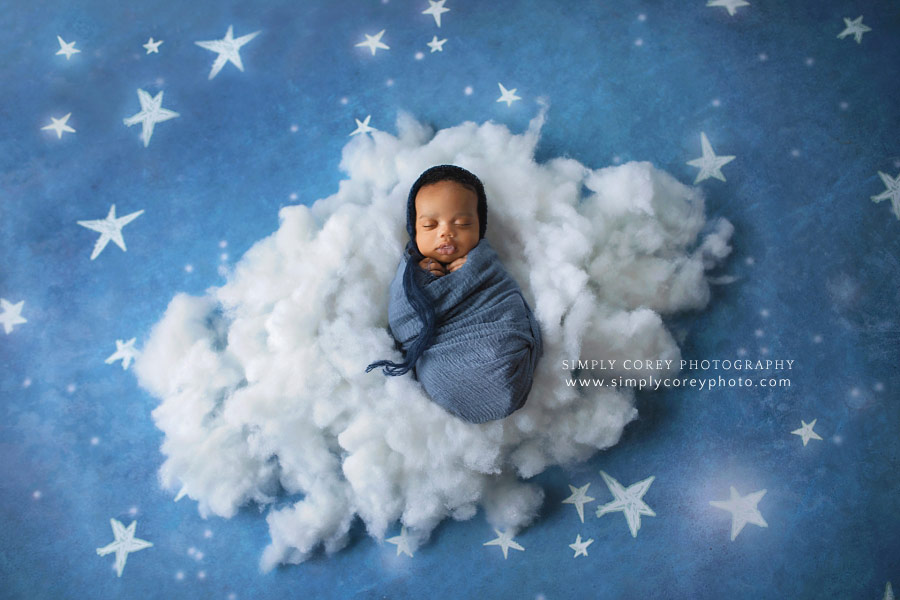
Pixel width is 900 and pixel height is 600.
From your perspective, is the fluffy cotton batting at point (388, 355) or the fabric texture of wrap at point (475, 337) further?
the fluffy cotton batting at point (388, 355)

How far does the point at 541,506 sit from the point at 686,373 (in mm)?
621

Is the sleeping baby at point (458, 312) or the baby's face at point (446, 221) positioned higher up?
the baby's face at point (446, 221)

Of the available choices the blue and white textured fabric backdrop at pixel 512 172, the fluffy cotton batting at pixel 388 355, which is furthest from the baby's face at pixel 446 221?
A: the blue and white textured fabric backdrop at pixel 512 172

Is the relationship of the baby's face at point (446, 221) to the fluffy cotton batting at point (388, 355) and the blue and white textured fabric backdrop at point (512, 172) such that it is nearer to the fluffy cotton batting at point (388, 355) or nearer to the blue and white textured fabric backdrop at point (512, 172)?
the fluffy cotton batting at point (388, 355)

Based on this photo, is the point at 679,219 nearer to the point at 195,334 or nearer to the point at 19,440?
the point at 195,334

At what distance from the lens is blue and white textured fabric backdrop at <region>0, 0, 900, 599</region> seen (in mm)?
1838

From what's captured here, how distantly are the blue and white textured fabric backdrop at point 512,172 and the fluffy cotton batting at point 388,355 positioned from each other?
0.09 meters

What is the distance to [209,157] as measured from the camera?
2.23m

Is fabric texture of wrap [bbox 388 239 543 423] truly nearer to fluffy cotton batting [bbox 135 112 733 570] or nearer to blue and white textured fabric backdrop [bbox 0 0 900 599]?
fluffy cotton batting [bbox 135 112 733 570]

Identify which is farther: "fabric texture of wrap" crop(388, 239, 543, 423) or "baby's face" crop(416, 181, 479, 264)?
"baby's face" crop(416, 181, 479, 264)

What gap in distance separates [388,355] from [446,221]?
0.43 meters

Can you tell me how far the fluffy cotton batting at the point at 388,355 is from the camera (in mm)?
1790

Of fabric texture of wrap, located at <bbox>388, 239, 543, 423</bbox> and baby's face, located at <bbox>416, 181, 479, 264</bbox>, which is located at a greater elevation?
baby's face, located at <bbox>416, 181, 479, 264</bbox>

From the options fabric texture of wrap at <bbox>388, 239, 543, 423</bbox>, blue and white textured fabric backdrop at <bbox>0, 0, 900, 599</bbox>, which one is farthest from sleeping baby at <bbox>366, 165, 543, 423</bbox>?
blue and white textured fabric backdrop at <bbox>0, 0, 900, 599</bbox>
